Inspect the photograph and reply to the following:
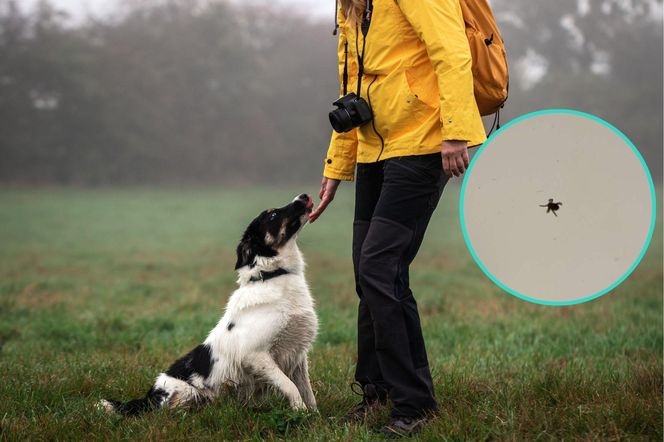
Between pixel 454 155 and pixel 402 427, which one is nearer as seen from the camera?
pixel 454 155

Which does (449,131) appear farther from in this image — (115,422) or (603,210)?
(115,422)

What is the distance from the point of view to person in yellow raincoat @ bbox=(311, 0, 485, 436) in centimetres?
365

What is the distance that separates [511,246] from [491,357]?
5.99ft

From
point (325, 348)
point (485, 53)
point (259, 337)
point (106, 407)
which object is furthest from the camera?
point (325, 348)

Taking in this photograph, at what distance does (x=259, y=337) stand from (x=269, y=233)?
67 centimetres

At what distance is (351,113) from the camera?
3.93 m

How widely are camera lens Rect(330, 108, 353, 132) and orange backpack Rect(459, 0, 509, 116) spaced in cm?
72

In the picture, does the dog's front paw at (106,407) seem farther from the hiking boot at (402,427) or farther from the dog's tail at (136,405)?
the hiking boot at (402,427)

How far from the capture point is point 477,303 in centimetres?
970

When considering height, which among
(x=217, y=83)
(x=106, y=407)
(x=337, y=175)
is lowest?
(x=106, y=407)

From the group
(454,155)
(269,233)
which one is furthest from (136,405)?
(454,155)

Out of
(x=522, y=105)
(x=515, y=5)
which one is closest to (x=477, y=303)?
(x=522, y=105)

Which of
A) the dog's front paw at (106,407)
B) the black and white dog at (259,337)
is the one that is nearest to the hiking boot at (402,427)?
the black and white dog at (259,337)

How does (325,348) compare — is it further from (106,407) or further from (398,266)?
(398,266)
